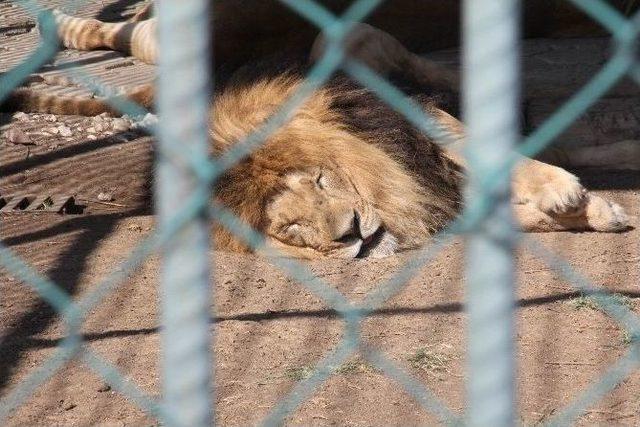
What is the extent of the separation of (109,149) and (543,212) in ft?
6.21

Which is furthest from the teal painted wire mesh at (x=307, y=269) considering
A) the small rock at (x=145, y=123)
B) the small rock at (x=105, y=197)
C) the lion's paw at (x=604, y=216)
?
the small rock at (x=145, y=123)

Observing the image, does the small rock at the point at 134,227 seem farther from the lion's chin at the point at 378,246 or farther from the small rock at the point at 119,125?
the small rock at the point at 119,125

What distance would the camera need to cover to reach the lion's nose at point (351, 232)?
3.27 metres

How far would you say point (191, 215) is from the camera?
101cm

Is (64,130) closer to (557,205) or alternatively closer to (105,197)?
(105,197)

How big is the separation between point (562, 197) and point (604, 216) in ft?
0.48

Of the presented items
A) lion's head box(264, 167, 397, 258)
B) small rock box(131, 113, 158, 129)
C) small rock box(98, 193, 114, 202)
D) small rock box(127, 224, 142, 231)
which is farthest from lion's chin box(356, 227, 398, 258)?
small rock box(131, 113, 158, 129)

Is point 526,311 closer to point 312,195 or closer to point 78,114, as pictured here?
point 312,195

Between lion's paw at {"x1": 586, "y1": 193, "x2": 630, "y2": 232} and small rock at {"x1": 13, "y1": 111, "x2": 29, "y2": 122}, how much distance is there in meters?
2.60

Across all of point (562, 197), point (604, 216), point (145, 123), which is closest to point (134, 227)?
point (145, 123)

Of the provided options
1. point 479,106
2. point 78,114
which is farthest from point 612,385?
point 78,114

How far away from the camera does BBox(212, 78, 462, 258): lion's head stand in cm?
328

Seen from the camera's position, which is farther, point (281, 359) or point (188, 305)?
point (281, 359)

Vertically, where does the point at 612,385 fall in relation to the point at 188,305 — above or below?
below
